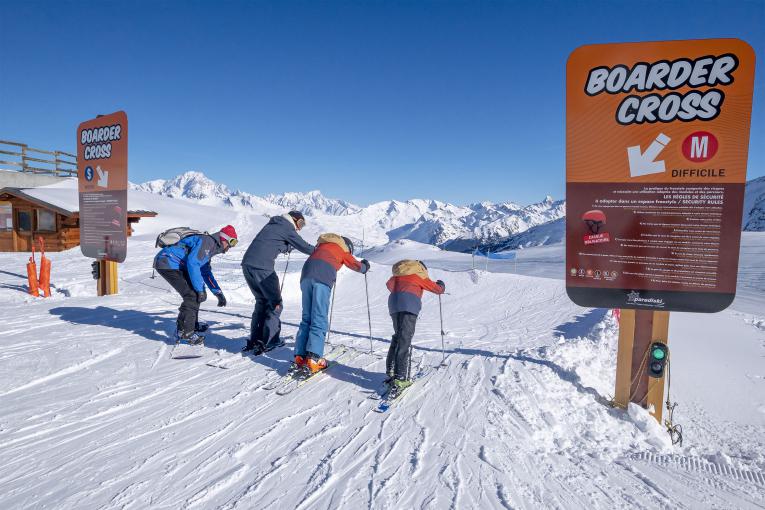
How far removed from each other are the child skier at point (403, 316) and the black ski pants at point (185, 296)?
3183 mm

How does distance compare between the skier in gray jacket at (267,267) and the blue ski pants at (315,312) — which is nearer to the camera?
the blue ski pants at (315,312)

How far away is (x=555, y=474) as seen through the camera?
9.94 feet

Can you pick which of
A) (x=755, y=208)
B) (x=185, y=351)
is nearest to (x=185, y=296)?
(x=185, y=351)

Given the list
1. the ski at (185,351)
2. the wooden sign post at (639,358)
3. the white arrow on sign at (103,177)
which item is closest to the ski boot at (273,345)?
the ski at (185,351)

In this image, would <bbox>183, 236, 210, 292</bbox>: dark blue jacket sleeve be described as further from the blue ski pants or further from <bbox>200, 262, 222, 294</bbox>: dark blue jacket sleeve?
the blue ski pants

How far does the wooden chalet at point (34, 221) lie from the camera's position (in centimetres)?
1892

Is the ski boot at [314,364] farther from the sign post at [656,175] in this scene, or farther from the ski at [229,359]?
the sign post at [656,175]

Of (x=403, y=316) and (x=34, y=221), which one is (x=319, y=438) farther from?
(x=34, y=221)

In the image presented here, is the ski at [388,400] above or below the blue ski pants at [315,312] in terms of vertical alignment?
below

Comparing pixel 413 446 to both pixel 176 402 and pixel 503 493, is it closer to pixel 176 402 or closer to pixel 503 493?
pixel 503 493

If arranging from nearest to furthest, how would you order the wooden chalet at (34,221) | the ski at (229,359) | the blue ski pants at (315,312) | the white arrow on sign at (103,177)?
the blue ski pants at (315,312) < the ski at (229,359) < the white arrow on sign at (103,177) < the wooden chalet at (34,221)

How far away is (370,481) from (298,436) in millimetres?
895

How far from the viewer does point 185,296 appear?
5.93 metres

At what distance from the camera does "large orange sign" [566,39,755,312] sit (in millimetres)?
3467
